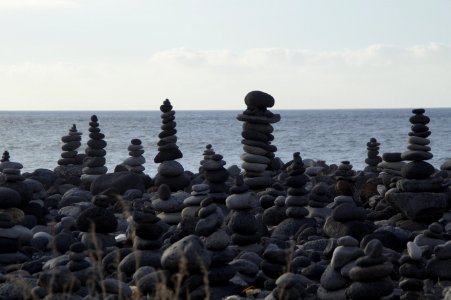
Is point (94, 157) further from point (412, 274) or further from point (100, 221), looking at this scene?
point (412, 274)

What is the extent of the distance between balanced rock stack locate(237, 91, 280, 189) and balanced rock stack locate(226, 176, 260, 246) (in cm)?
503

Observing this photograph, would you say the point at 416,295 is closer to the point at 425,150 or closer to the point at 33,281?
the point at 33,281

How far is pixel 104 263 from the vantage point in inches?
517

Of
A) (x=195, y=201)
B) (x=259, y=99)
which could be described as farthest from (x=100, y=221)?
(x=259, y=99)

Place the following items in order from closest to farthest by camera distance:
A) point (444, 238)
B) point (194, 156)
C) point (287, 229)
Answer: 1. point (444, 238)
2. point (287, 229)
3. point (194, 156)

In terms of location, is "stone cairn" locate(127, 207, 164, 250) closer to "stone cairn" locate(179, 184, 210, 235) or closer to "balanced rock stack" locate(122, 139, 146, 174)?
"stone cairn" locate(179, 184, 210, 235)

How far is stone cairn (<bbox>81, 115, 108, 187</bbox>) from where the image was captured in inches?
895

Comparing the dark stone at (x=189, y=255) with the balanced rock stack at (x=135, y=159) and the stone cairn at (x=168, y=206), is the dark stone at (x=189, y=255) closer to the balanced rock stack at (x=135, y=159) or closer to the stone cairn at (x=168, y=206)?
the stone cairn at (x=168, y=206)

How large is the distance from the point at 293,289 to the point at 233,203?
174 inches

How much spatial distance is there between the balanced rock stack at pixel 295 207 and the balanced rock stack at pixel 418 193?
54.9 inches

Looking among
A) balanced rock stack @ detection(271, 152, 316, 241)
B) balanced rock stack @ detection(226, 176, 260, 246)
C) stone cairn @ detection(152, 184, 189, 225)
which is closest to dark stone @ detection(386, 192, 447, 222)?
balanced rock stack @ detection(271, 152, 316, 241)

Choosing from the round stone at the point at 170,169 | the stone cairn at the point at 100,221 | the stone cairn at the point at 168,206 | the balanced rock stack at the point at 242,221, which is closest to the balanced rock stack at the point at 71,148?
the round stone at the point at 170,169

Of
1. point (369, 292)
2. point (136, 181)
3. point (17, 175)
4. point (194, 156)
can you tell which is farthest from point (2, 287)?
point (194, 156)

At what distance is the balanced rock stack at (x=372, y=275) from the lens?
10.7 metres
